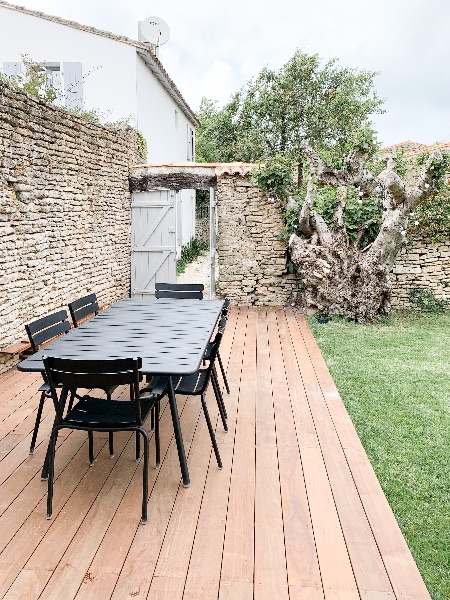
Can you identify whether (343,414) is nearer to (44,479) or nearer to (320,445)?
(320,445)

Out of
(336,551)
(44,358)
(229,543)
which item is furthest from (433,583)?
(44,358)

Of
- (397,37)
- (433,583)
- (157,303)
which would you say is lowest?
(433,583)

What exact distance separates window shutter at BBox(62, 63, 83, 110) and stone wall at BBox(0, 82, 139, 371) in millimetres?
2418

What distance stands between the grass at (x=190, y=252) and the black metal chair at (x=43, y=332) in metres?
8.14

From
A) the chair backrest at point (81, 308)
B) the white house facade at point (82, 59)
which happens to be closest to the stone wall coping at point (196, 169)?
the white house facade at point (82, 59)

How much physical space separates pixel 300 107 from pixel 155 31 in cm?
478

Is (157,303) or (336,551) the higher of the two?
(157,303)

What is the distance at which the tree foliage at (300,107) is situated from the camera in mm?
14625

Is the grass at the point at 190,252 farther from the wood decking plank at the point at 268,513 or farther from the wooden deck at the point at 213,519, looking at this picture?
the wooden deck at the point at 213,519

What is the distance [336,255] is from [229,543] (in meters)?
5.71

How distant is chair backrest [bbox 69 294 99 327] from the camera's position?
13.2 feet

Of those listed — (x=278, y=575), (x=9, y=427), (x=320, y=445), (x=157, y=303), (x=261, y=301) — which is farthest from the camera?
(x=261, y=301)

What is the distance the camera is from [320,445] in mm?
3502

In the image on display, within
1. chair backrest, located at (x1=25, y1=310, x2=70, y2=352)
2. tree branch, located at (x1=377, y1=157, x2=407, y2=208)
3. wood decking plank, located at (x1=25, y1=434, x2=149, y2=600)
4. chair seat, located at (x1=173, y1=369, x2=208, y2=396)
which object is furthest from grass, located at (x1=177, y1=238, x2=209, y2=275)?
wood decking plank, located at (x1=25, y1=434, x2=149, y2=600)
